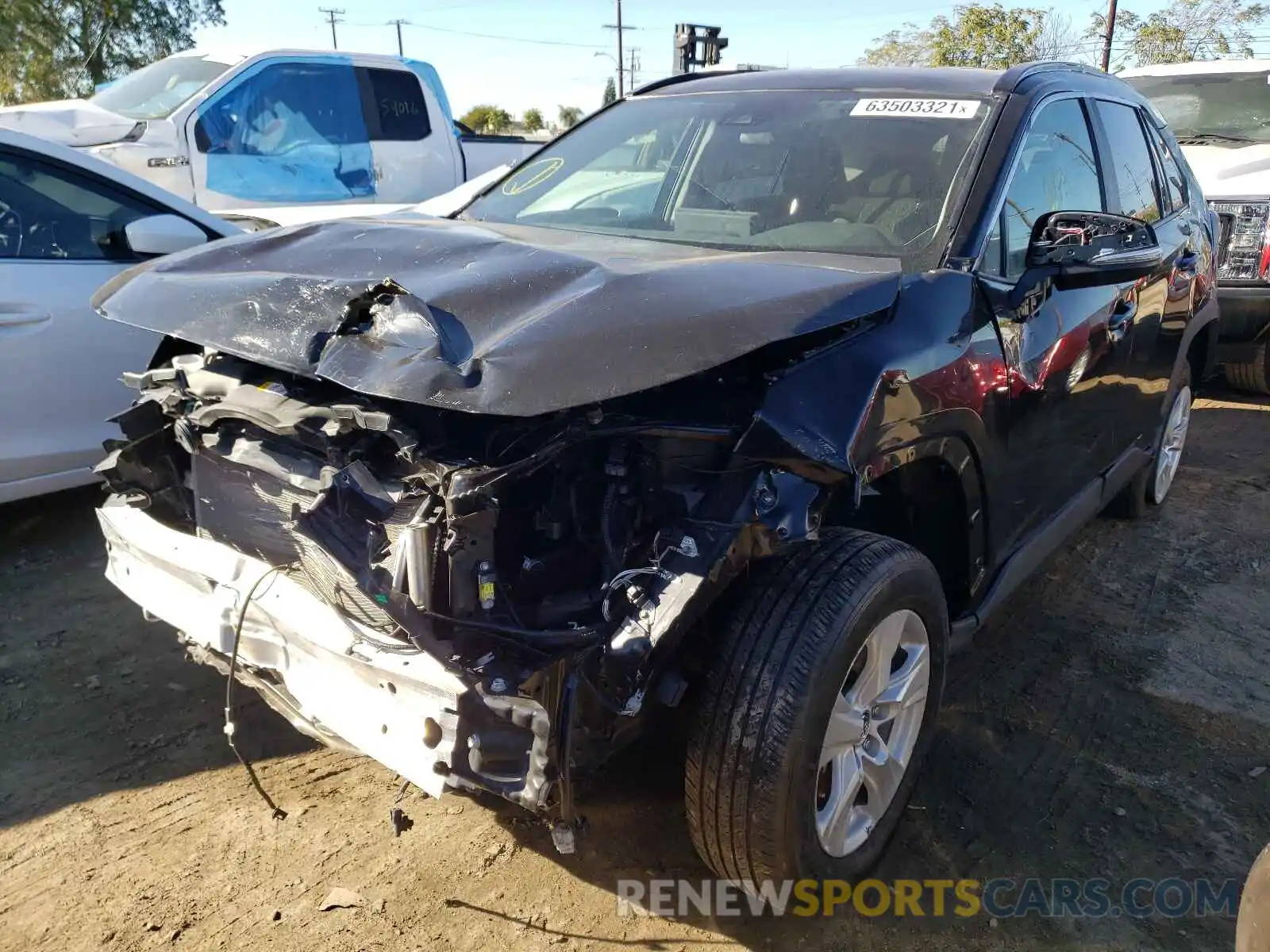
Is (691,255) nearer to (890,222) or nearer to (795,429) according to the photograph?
(890,222)

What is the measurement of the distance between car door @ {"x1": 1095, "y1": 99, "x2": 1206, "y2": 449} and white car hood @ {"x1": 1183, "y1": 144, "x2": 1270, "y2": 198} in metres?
2.72

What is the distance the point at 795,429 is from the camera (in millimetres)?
1995

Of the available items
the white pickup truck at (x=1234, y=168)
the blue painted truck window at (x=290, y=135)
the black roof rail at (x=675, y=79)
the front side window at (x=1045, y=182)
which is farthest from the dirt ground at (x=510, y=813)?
the blue painted truck window at (x=290, y=135)

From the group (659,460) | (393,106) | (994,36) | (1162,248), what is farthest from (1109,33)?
(659,460)

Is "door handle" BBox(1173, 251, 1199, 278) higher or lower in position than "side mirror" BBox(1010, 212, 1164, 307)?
lower

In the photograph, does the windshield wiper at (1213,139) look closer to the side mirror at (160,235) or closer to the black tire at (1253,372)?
the black tire at (1253,372)

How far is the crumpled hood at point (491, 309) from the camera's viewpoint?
194cm

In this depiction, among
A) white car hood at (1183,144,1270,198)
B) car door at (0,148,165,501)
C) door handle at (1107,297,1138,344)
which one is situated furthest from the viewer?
white car hood at (1183,144,1270,198)

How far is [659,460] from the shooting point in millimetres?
2141

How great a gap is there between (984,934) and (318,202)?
7074mm

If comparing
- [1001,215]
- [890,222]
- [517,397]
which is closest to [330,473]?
[517,397]

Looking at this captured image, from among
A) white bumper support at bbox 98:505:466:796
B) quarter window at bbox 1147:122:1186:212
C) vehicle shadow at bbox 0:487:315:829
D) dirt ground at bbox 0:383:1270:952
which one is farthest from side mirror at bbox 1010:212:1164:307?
vehicle shadow at bbox 0:487:315:829

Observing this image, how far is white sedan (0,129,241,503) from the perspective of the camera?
386 cm

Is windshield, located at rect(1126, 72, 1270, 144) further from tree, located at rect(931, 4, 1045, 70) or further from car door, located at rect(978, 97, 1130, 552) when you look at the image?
tree, located at rect(931, 4, 1045, 70)
